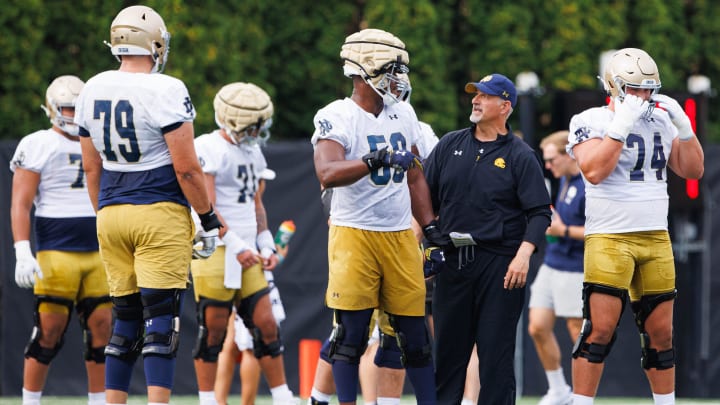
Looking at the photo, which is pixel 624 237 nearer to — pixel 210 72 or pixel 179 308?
pixel 179 308

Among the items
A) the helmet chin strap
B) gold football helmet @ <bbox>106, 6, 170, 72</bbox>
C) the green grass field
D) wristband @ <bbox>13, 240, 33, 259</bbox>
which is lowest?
the green grass field

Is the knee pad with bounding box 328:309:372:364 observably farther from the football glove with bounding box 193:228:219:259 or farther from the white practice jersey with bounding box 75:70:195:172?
the white practice jersey with bounding box 75:70:195:172

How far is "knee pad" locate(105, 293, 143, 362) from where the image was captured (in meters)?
6.21

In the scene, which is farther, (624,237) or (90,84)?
(624,237)

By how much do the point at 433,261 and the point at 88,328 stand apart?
7.90 ft

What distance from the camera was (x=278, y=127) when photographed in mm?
15023

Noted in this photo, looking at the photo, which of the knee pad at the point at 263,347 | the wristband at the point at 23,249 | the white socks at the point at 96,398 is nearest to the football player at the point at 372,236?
the knee pad at the point at 263,347

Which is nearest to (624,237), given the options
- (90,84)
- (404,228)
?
(404,228)

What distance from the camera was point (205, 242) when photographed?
6.54 meters

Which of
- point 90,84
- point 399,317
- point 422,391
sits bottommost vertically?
point 422,391

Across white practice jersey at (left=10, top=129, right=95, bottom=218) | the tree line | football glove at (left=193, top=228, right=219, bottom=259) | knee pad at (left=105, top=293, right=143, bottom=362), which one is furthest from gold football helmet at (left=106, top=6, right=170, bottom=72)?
the tree line

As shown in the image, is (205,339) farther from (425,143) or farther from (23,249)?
(425,143)

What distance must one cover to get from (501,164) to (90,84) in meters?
2.19

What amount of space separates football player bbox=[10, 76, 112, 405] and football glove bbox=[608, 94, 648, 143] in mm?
3291
